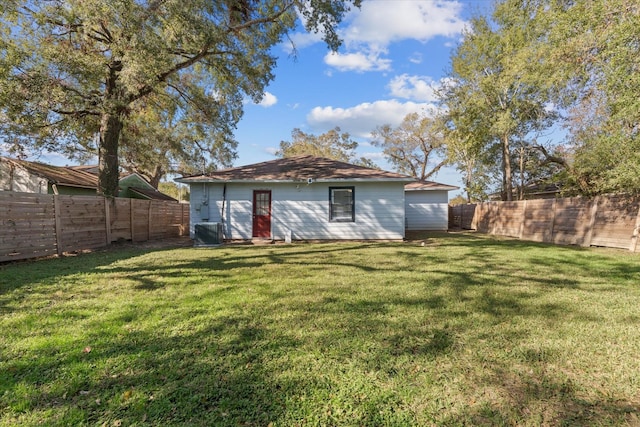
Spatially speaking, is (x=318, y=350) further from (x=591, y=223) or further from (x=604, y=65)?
(x=591, y=223)

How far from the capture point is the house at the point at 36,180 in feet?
44.6

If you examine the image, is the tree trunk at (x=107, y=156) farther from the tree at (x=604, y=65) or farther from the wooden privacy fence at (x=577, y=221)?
the wooden privacy fence at (x=577, y=221)

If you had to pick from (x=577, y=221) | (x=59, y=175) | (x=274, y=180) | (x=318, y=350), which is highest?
(x=59, y=175)

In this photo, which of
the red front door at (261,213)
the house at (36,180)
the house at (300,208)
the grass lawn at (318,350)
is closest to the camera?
the grass lawn at (318,350)

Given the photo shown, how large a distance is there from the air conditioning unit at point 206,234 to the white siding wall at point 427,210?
39.5 feet

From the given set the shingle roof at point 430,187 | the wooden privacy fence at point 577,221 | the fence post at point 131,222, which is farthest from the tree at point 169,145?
the wooden privacy fence at point 577,221

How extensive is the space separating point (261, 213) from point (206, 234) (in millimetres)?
2198

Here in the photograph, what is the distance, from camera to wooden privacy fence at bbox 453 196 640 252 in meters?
8.58

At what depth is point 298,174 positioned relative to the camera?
1148 cm

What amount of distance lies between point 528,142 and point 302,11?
1436 cm

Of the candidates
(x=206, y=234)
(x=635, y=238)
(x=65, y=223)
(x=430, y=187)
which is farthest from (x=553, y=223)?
(x=65, y=223)

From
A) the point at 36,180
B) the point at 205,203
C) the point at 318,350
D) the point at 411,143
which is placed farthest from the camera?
the point at 411,143

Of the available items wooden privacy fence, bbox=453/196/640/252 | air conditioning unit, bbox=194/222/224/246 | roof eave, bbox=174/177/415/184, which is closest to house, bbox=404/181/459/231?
wooden privacy fence, bbox=453/196/640/252

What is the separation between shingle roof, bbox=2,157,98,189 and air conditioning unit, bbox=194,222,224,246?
333 inches
